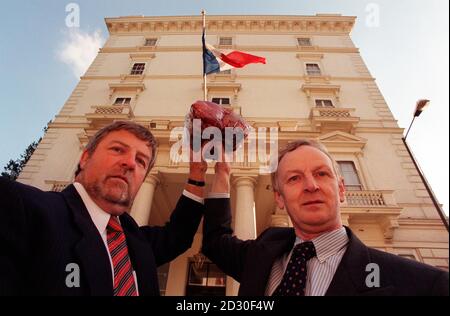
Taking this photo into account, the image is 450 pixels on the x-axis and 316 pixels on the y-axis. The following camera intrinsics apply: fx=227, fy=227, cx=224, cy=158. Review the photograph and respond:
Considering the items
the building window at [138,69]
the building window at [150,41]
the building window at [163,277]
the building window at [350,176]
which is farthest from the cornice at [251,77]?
the building window at [163,277]

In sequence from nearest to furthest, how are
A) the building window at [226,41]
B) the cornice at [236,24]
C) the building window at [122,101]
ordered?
the building window at [122,101] < the building window at [226,41] < the cornice at [236,24]

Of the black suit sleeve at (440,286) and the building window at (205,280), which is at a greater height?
the building window at (205,280)

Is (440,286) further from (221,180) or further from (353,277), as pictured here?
(221,180)

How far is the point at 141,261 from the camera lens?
6.33 feet

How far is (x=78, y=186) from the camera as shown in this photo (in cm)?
200

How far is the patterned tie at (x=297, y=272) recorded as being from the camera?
5.26 feet

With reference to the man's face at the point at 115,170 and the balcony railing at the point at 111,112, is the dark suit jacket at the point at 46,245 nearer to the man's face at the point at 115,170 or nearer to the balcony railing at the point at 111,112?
the man's face at the point at 115,170

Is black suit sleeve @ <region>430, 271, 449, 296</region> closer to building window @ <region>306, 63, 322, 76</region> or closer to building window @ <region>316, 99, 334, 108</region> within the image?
building window @ <region>316, 99, 334, 108</region>

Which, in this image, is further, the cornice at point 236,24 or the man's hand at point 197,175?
the cornice at point 236,24

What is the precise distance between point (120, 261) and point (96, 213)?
43 centimetres

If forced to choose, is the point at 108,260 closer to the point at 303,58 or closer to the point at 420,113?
the point at 420,113

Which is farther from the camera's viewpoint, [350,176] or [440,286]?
[350,176]

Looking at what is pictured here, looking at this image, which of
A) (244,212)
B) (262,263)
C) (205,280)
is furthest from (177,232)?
(205,280)

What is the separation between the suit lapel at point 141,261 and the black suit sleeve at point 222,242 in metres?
0.60
